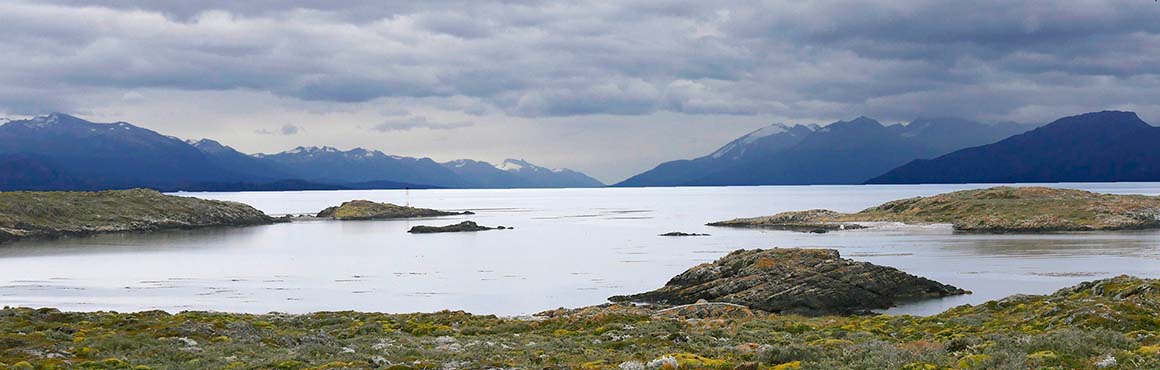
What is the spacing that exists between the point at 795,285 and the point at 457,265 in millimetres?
45520

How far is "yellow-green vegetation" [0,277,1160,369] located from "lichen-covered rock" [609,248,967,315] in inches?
477

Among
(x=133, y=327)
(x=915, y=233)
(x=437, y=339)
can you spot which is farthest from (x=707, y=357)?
(x=915, y=233)

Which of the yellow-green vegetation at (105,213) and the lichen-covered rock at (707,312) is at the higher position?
the yellow-green vegetation at (105,213)

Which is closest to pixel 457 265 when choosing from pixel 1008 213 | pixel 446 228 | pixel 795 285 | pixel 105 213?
pixel 795 285

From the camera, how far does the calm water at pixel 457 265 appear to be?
208ft

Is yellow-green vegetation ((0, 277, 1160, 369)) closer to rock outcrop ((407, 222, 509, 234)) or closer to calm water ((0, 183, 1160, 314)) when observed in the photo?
calm water ((0, 183, 1160, 314))

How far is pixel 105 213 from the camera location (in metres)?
163

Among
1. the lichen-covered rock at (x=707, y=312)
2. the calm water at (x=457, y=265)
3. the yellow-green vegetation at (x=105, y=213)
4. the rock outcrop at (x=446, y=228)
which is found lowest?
the calm water at (x=457, y=265)

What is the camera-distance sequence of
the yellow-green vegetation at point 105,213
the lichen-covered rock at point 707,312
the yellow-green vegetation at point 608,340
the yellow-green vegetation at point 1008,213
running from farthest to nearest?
the yellow-green vegetation at point 105,213 < the yellow-green vegetation at point 1008,213 < the lichen-covered rock at point 707,312 < the yellow-green vegetation at point 608,340

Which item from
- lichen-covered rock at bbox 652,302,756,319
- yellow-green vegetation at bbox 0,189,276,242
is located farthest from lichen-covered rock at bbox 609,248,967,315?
yellow-green vegetation at bbox 0,189,276,242

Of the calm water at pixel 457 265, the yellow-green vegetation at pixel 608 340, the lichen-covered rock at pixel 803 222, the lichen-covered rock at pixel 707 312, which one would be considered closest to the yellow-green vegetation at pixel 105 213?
the calm water at pixel 457 265

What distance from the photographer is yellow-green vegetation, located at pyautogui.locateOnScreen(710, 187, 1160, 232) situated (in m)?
135

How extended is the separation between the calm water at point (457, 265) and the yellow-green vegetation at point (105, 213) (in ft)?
37.9

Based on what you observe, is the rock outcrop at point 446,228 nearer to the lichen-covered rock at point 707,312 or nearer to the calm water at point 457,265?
the calm water at point 457,265
